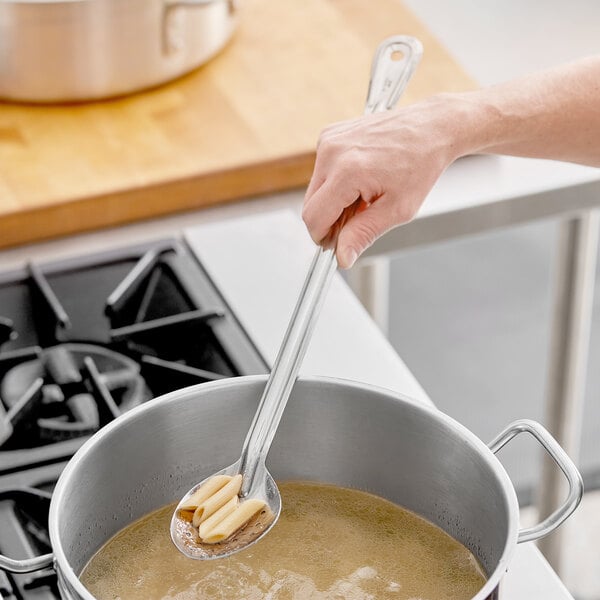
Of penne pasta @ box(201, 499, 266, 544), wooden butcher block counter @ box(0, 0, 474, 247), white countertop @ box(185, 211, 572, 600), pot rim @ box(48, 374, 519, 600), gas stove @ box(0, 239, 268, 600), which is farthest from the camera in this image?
wooden butcher block counter @ box(0, 0, 474, 247)

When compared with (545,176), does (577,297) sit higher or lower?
lower

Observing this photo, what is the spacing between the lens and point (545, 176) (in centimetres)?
120

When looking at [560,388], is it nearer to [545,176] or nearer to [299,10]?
[545,176]

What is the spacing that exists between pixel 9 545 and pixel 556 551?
3.48 feet

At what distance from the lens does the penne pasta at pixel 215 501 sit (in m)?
0.68

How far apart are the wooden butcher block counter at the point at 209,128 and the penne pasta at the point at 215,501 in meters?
0.56

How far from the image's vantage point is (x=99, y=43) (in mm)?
1254

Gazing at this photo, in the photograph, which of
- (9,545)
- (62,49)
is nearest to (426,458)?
(9,545)

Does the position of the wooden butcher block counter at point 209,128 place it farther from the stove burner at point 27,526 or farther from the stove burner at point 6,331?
the stove burner at point 27,526

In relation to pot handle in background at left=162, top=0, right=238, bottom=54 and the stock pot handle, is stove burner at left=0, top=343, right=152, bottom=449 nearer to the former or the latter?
the stock pot handle

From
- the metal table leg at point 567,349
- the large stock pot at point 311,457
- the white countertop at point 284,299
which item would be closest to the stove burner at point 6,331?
the white countertop at point 284,299

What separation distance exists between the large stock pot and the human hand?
3.7 inches

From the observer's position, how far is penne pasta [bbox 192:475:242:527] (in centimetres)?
68

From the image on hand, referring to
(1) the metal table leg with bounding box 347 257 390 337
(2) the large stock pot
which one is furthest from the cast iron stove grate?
(1) the metal table leg with bounding box 347 257 390 337
